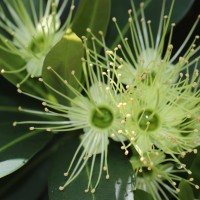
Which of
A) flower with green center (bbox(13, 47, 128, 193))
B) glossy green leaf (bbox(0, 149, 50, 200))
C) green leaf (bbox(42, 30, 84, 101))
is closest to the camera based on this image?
green leaf (bbox(42, 30, 84, 101))

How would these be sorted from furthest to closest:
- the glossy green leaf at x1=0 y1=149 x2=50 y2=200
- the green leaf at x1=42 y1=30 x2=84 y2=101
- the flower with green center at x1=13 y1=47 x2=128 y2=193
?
the glossy green leaf at x1=0 y1=149 x2=50 y2=200, the flower with green center at x1=13 y1=47 x2=128 y2=193, the green leaf at x1=42 y1=30 x2=84 y2=101

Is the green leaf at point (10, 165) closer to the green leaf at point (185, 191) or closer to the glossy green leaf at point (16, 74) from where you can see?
the glossy green leaf at point (16, 74)

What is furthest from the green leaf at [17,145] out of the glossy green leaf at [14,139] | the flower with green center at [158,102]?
the flower with green center at [158,102]

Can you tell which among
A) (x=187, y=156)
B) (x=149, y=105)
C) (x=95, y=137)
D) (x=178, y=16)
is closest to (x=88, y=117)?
(x=95, y=137)

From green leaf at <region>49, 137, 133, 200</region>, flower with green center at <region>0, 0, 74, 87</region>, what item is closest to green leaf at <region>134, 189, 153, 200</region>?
green leaf at <region>49, 137, 133, 200</region>

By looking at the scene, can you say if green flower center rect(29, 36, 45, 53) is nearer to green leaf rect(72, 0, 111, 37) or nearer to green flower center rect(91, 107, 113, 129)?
green leaf rect(72, 0, 111, 37)

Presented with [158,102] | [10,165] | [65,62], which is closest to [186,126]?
[158,102]
